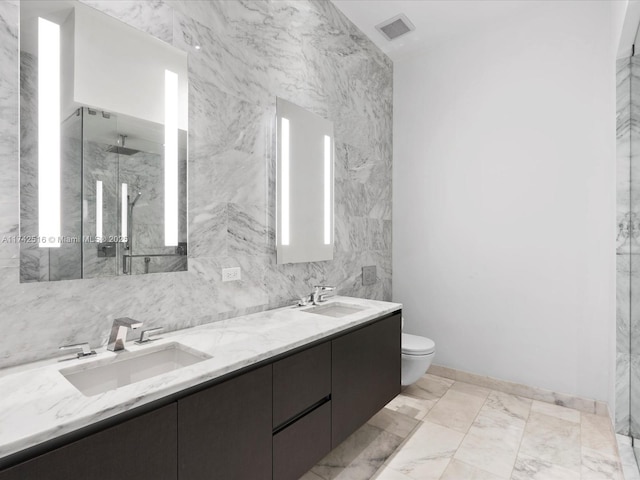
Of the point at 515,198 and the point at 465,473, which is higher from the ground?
the point at 515,198

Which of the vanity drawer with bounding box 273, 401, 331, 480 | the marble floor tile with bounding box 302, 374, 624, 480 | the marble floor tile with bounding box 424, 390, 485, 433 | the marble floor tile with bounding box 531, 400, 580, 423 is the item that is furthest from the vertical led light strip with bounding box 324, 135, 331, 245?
the marble floor tile with bounding box 531, 400, 580, 423

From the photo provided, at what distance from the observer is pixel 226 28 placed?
6.13 feet

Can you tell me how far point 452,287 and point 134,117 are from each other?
2737mm

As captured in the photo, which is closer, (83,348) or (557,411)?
(83,348)

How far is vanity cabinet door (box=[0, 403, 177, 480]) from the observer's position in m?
0.78

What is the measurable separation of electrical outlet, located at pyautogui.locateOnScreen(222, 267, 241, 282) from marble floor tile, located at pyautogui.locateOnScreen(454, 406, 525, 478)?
63.5 inches

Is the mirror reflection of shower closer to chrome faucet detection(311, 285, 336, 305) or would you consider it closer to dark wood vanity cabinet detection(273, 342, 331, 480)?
dark wood vanity cabinet detection(273, 342, 331, 480)

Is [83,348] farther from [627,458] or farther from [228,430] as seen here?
[627,458]

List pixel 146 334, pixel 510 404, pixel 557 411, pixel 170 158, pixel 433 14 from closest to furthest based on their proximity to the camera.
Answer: pixel 146 334 < pixel 170 158 < pixel 557 411 < pixel 510 404 < pixel 433 14

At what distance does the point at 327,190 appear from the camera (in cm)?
259

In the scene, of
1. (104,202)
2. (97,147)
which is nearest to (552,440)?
(104,202)

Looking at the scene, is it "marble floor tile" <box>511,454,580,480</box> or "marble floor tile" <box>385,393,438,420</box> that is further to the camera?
"marble floor tile" <box>385,393,438,420</box>

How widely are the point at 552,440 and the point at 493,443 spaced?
39 cm

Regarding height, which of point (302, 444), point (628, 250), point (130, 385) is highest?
point (628, 250)
